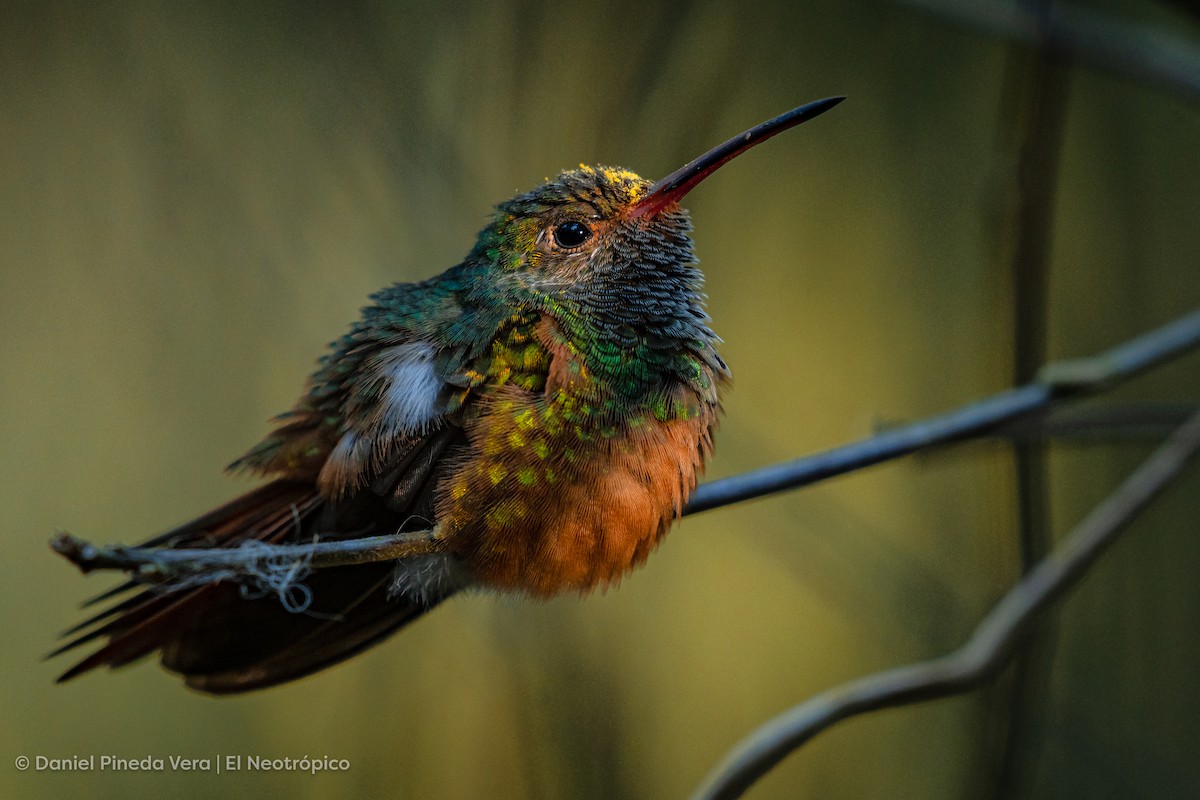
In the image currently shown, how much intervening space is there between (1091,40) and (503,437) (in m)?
1.15

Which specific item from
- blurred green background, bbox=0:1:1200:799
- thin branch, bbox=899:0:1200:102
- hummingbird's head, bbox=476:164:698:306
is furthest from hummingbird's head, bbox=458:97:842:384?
thin branch, bbox=899:0:1200:102

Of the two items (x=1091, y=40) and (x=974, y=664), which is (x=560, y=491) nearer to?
(x=974, y=664)

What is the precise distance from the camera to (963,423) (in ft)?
3.42

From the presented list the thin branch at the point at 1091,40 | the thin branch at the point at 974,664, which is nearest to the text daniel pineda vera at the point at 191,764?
the thin branch at the point at 974,664

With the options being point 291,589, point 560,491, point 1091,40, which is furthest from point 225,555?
point 1091,40

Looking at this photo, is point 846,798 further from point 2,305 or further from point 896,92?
point 2,305

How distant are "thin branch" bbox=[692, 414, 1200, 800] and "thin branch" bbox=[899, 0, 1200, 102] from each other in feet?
1.82

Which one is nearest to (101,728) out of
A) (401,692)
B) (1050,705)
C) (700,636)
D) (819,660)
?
(401,692)

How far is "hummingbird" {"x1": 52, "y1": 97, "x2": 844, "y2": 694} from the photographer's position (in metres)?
0.88

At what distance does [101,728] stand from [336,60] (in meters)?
0.90

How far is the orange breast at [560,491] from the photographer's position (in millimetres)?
883

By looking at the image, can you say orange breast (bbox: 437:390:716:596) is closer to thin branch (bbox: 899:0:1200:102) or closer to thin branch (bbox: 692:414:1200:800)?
thin branch (bbox: 692:414:1200:800)

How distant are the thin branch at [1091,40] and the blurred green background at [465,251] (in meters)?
0.09

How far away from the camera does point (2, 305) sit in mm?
906
